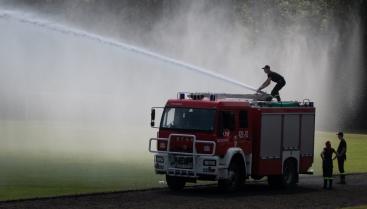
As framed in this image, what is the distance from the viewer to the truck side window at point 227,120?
2948cm

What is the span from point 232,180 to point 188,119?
246 centimetres

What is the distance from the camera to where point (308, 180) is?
37062 mm

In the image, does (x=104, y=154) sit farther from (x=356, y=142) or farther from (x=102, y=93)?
(x=102, y=93)

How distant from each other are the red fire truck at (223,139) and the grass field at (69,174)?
203 cm

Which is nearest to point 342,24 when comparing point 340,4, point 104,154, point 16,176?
point 340,4

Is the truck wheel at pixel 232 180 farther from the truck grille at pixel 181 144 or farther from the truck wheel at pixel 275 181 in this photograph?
the truck wheel at pixel 275 181

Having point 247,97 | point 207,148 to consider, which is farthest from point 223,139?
point 247,97

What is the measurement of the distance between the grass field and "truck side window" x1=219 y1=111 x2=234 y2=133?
3.53 meters

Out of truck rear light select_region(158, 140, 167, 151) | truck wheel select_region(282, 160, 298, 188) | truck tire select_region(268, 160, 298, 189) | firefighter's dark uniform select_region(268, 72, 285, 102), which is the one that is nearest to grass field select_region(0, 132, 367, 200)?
truck rear light select_region(158, 140, 167, 151)

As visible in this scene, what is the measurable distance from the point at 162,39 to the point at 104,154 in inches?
899

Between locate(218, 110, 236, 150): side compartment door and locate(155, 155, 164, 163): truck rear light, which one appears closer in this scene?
locate(218, 110, 236, 150): side compartment door

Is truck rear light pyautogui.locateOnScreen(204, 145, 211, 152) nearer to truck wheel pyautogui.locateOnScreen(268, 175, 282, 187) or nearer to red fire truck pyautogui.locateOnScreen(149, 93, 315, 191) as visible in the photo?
red fire truck pyautogui.locateOnScreen(149, 93, 315, 191)

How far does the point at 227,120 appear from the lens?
2966 centimetres

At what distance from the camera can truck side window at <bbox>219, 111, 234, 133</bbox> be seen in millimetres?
29484
